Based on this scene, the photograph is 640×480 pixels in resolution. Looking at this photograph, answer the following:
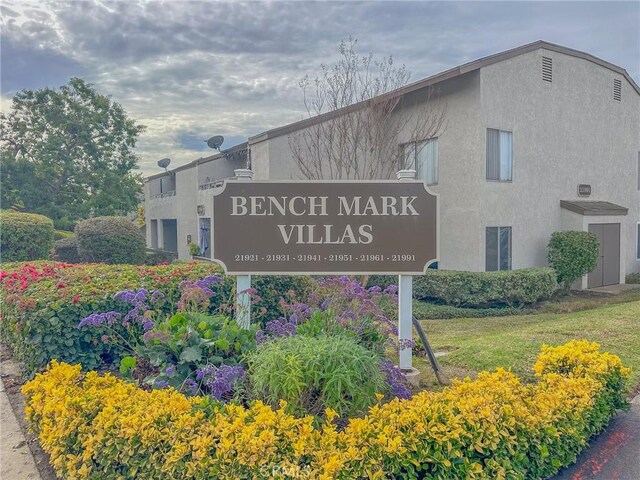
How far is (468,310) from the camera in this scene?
11969 millimetres

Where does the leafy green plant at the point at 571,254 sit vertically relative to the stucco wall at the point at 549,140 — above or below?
below

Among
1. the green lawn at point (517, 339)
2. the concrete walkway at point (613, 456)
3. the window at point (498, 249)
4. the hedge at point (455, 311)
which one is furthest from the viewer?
the window at point (498, 249)

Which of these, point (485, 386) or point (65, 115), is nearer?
point (485, 386)

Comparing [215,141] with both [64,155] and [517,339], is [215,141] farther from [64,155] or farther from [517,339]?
[517,339]

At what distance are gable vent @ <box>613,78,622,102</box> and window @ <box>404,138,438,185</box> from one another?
7946 mm

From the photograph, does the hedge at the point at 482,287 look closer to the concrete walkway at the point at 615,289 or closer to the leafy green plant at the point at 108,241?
the concrete walkway at the point at 615,289

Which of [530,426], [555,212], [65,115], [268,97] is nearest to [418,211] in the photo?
[530,426]

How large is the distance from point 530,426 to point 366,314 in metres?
1.86

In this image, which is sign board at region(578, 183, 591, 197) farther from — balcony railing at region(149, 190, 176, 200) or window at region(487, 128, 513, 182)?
balcony railing at region(149, 190, 176, 200)

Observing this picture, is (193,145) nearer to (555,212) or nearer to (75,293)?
(555,212)

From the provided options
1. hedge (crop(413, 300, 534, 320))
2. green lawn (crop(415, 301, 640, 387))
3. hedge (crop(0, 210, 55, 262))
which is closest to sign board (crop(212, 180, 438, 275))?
green lawn (crop(415, 301, 640, 387))

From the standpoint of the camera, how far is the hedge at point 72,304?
4.64 metres

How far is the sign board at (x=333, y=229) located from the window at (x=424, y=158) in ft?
29.5

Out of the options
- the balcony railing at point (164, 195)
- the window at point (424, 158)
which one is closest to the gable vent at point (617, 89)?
the window at point (424, 158)
